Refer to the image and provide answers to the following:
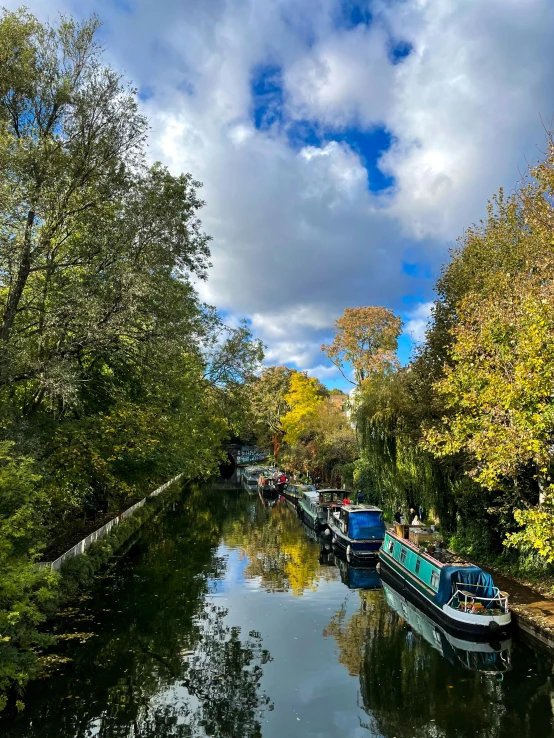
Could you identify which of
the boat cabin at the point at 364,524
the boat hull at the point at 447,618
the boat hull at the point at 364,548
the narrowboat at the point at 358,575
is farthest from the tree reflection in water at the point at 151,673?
the boat cabin at the point at 364,524

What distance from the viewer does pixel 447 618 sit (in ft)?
46.1

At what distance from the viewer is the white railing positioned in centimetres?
1344

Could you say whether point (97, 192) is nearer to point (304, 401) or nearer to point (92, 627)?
point (92, 627)

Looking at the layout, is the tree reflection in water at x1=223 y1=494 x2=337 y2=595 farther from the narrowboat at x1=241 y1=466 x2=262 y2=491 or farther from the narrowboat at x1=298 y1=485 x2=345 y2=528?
the narrowboat at x1=241 y1=466 x2=262 y2=491

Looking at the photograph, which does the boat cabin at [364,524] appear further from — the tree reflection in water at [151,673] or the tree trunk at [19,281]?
the tree trunk at [19,281]

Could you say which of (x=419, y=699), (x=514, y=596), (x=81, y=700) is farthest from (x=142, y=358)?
(x=514, y=596)

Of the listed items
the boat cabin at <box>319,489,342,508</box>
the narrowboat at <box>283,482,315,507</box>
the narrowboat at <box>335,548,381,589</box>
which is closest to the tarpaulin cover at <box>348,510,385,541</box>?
the narrowboat at <box>335,548,381,589</box>

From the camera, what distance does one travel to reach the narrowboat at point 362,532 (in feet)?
75.3

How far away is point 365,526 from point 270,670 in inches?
490

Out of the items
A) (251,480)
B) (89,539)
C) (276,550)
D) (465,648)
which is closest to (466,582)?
(465,648)

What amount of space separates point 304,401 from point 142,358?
37.8 m

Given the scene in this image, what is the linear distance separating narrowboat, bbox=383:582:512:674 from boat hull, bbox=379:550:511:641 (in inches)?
6.7

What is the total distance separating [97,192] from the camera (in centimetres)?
1587

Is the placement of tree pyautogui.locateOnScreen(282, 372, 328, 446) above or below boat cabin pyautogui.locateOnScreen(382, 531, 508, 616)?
above
